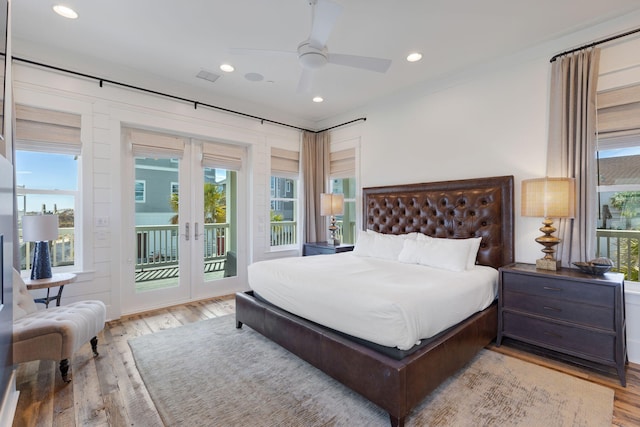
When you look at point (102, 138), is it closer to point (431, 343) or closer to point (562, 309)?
point (431, 343)

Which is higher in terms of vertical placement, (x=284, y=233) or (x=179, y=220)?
(x=179, y=220)

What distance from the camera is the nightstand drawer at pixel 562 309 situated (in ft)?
7.40

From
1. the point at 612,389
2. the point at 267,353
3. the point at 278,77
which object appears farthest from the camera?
the point at 278,77

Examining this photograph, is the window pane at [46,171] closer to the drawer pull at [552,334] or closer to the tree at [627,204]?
the drawer pull at [552,334]

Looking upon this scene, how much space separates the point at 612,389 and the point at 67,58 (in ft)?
19.0

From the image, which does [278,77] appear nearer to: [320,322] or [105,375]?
[320,322]

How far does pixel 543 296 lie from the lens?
2.54 m

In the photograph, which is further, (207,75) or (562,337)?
(207,75)

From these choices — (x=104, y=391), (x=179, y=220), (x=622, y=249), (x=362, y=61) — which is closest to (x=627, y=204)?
(x=622, y=249)

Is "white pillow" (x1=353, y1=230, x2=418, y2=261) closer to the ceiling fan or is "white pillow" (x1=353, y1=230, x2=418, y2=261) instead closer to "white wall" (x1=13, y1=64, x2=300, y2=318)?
the ceiling fan

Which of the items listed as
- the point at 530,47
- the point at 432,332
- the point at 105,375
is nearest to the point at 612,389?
the point at 432,332

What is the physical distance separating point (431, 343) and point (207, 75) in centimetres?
386

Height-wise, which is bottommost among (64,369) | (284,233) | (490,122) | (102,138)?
(64,369)

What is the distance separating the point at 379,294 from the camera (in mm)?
2018
